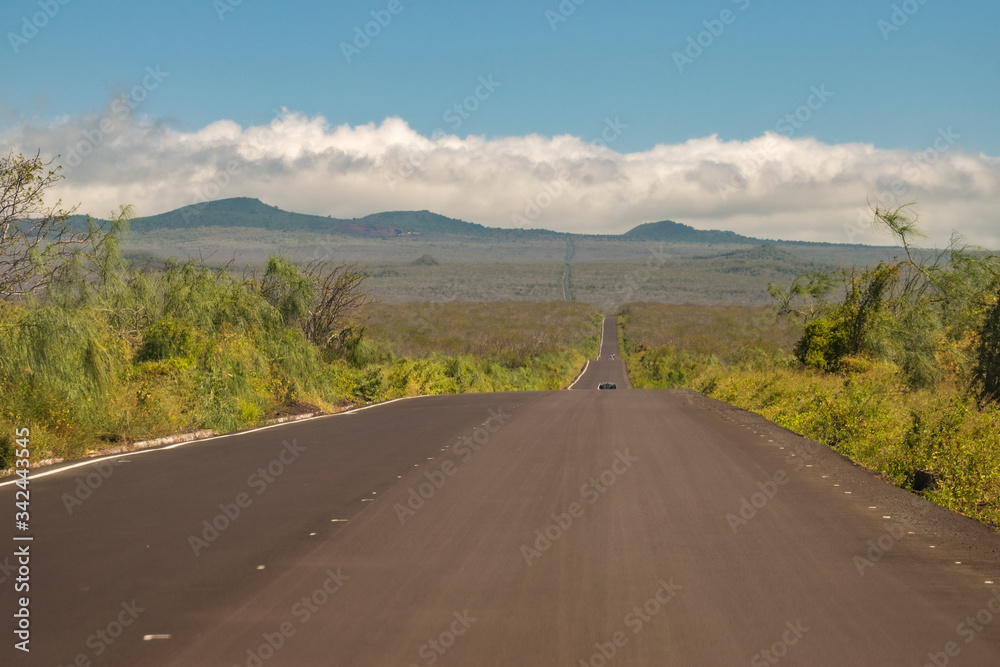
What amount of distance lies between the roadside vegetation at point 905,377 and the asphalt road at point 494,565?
3.05 ft

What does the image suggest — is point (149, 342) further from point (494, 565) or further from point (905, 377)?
point (905, 377)

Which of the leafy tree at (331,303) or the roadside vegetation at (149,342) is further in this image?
the leafy tree at (331,303)

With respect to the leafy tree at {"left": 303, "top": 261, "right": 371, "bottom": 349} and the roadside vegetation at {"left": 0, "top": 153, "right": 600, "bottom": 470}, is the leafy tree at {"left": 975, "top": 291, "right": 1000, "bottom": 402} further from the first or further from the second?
the leafy tree at {"left": 303, "top": 261, "right": 371, "bottom": 349}

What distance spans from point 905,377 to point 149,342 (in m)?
19.8

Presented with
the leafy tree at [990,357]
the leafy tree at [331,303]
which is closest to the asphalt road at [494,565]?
the leafy tree at [990,357]

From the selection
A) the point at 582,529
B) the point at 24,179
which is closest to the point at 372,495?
the point at 582,529

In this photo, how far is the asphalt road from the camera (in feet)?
16.5

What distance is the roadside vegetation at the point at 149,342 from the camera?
12.7 metres

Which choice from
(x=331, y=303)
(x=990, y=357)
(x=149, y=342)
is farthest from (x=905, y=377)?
(x=149, y=342)

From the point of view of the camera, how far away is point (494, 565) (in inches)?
266

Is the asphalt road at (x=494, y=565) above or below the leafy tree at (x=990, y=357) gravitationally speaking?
below

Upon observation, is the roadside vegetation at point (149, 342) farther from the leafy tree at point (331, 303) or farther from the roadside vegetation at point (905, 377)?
the roadside vegetation at point (905, 377)

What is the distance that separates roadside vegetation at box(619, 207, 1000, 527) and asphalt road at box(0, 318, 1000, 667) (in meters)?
0.93

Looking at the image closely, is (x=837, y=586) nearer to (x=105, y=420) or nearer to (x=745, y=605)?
(x=745, y=605)
